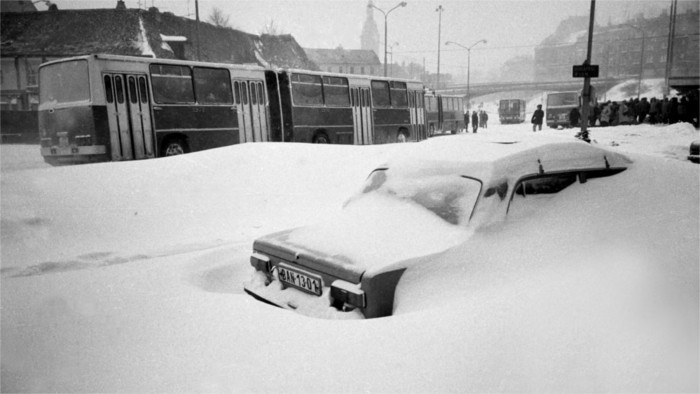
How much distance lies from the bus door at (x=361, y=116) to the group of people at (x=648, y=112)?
1713cm

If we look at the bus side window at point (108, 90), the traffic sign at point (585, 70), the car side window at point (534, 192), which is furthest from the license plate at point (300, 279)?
the traffic sign at point (585, 70)

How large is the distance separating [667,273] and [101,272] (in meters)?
4.99

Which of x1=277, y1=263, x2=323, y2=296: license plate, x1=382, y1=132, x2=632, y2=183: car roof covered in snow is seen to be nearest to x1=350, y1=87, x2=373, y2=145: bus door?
x1=382, y1=132, x2=632, y2=183: car roof covered in snow

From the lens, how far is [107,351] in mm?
2941

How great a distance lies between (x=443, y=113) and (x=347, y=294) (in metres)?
30.0

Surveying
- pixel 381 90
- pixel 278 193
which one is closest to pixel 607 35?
pixel 381 90

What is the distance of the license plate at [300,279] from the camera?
328 cm

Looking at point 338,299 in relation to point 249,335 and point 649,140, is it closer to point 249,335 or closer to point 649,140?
point 249,335

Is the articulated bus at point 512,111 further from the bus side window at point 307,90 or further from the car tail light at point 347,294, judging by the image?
the car tail light at point 347,294

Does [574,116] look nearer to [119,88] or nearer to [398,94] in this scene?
[398,94]

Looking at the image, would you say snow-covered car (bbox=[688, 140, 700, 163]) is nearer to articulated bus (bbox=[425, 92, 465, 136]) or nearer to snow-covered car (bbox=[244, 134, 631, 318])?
snow-covered car (bbox=[244, 134, 631, 318])

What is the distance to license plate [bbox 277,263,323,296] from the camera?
3283 millimetres

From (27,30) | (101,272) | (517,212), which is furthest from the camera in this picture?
(27,30)

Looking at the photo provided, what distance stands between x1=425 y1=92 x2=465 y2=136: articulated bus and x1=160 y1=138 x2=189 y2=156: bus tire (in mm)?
18261
